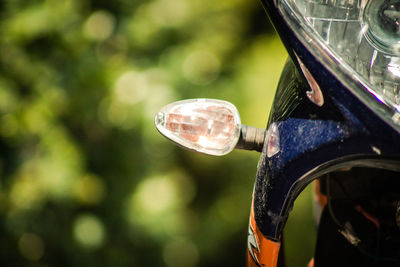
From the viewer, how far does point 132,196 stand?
190cm

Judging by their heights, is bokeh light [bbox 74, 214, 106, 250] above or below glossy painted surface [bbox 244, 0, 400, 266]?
below

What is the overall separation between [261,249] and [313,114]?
0.22 meters

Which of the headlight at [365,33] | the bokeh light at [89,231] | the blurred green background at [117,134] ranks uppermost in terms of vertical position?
the headlight at [365,33]

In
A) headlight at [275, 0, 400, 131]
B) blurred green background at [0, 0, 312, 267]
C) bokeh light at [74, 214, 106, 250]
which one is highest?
headlight at [275, 0, 400, 131]

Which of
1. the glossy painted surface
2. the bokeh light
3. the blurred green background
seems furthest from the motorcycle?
the bokeh light

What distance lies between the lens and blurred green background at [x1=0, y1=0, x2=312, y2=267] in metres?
1.86

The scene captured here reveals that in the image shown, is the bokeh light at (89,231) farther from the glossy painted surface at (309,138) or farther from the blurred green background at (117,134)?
the glossy painted surface at (309,138)

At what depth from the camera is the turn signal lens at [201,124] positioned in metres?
0.63

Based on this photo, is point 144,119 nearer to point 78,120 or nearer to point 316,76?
point 78,120

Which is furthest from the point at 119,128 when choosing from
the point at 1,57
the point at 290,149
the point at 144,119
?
the point at 290,149

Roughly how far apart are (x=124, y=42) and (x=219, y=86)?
52 centimetres

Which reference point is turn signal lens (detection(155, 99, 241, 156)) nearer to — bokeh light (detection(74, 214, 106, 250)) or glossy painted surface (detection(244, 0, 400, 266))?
glossy painted surface (detection(244, 0, 400, 266))

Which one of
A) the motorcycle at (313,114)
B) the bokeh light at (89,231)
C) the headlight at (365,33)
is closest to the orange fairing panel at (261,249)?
the motorcycle at (313,114)

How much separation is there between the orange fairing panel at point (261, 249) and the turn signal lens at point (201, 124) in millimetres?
131
